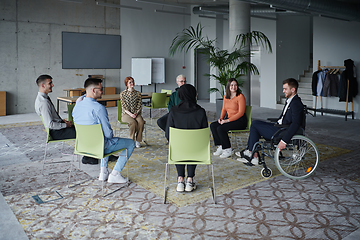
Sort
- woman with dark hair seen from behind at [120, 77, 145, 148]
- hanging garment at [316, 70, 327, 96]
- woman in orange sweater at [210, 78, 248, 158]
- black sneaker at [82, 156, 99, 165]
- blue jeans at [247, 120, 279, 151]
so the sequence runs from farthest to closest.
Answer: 1. hanging garment at [316, 70, 327, 96]
2. woman with dark hair seen from behind at [120, 77, 145, 148]
3. woman in orange sweater at [210, 78, 248, 158]
4. black sneaker at [82, 156, 99, 165]
5. blue jeans at [247, 120, 279, 151]

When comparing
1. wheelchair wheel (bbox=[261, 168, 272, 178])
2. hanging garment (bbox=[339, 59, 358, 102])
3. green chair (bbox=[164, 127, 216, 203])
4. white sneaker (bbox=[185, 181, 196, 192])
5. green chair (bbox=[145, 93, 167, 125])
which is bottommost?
white sneaker (bbox=[185, 181, 196, 192])

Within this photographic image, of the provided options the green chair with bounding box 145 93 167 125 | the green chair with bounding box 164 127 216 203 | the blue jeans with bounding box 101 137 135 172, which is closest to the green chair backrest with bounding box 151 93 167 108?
the green chair with bounding box 145 93 167 125

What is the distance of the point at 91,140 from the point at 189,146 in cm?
114

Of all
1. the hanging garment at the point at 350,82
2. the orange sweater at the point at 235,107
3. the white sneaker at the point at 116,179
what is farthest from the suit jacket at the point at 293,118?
the hanging garment at the point at 350,82

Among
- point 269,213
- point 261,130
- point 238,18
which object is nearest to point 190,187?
point 269,213

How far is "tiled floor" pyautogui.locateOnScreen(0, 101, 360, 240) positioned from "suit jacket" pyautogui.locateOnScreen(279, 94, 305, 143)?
24.1 inches

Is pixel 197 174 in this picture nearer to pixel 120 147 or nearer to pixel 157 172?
pixel 157 172

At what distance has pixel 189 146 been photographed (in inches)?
144

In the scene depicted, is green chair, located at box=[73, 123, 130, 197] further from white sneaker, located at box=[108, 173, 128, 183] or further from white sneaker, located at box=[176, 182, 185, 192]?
white sneaker, located at box=[176, 182, 185, 192]

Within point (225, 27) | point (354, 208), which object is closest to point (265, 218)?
point (354, 208)

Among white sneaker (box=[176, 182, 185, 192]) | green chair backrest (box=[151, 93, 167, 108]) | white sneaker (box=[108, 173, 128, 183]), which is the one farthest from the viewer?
green chair backrest (box=[151, 93, 167, 108])

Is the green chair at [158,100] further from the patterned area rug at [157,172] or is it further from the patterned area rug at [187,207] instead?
the patterned area rug at [187,207]

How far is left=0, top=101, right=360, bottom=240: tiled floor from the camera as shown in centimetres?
305

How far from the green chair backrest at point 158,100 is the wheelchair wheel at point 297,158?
13.1 ft
